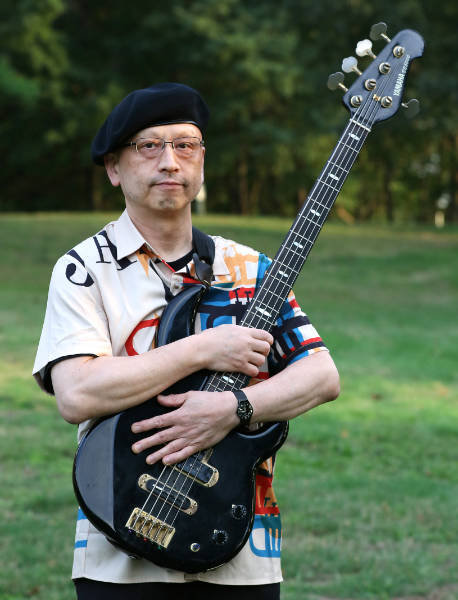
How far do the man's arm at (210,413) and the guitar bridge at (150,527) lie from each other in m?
0.14

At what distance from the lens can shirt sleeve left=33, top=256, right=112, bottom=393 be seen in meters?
2.44

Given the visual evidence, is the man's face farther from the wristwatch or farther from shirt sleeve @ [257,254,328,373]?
the wristwatch

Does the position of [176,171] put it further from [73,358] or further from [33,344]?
[33,344]

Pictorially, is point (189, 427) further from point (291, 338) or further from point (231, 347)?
point (291, 338)

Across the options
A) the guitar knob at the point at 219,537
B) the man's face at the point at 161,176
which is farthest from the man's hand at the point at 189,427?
the man's face at the point at 161,176

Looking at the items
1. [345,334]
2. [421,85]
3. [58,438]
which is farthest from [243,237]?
[58,438]

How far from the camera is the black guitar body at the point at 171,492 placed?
235 cm

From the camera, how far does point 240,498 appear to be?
2439mm

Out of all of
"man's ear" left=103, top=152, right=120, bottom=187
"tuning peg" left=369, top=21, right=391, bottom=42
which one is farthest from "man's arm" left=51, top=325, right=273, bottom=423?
"tuning peg" left=369, top=21, right=391, bottom=42

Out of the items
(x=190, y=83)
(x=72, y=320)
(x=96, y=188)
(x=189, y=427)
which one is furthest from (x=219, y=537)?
(x=96, y=188)

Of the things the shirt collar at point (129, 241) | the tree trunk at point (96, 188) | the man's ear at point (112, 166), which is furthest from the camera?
the tree trunk at point (96, 188)

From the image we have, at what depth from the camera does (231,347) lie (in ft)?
8.07

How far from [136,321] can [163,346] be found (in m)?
0.13

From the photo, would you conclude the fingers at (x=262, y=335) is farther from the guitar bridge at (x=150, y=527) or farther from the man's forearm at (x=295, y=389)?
the guitar bridge at (x=150, y=527)
